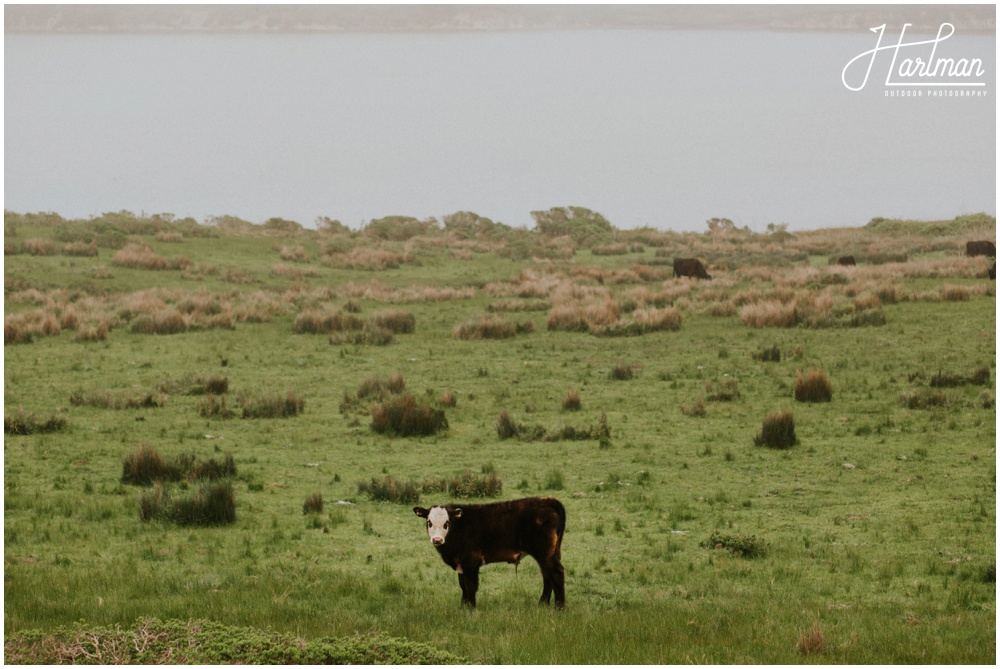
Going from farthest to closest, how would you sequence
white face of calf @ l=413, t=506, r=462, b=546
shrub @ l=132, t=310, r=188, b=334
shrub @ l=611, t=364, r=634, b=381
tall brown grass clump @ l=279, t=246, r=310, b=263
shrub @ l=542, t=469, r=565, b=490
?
tall brown grass clump @ l=279, t=246, r=310, b=263, shrub @ l=132, t=310, r=188, b=334, shrub @ l=611, t=364, r=634, b=381, shrub @ l=542, t=469, r=565, b=490, white face of calf @ l=413, t=506, r=462, b=546

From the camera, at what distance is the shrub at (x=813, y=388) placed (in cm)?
2100

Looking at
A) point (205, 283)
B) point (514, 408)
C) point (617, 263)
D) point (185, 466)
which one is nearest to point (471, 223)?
point (617, 263)

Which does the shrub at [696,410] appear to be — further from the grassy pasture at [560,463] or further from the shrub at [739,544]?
Answer: the shrub at [739,544]

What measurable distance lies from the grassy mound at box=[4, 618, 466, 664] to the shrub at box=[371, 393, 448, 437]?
35.4 ft

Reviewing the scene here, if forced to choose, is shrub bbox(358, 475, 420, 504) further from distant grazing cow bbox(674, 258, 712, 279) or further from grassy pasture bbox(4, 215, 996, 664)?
distant grazing cow bbox(674, 258, 712, 279)

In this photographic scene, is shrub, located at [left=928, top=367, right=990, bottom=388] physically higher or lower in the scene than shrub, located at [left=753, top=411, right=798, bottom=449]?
higher

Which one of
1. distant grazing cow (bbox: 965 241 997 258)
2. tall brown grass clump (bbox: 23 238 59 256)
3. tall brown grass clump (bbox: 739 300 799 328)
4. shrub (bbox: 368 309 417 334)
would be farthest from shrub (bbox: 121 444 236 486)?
distant grazing cow (bbox: 965 241 997 258)

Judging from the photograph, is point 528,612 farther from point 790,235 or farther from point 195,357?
point 790,235

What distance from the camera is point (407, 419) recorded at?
19094mm

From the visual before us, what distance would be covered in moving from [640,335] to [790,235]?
2184 inches

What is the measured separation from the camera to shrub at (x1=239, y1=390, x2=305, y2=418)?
67.9ft

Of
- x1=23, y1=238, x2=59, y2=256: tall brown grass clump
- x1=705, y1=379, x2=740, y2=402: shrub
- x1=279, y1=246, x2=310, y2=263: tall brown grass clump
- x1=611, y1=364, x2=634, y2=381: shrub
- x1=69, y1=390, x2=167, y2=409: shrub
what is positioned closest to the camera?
x1=705, y1=379, x2=740, y2=402: shrub

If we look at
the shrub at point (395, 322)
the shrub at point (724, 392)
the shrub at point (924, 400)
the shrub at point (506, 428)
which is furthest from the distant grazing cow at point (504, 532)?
the shrub at point (395, 322)

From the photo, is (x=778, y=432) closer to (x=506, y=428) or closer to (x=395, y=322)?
(x=506, y=428)
